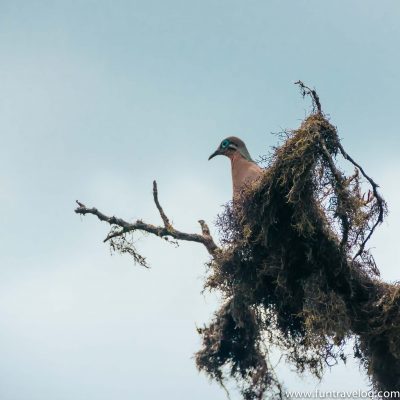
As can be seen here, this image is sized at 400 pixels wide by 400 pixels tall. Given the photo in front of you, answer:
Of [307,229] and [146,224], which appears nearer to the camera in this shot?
[307,229]

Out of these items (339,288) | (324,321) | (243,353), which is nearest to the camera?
(324,321)

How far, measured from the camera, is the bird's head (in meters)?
9.57

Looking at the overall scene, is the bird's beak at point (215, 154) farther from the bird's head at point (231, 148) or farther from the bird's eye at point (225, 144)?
the bird's eye at point (225, 144)

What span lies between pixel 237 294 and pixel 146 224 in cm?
127

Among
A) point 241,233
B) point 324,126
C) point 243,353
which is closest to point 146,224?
point 241,233

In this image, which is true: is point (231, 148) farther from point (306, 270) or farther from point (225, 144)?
point (306, 270)

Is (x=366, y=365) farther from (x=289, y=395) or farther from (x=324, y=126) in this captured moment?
(x=324, y=126)

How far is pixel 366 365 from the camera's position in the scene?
274 inches

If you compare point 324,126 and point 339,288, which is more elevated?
point 324,126

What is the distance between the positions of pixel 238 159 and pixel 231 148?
0.96 feet

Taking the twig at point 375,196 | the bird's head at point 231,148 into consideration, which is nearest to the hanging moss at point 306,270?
the twig at point 375,196

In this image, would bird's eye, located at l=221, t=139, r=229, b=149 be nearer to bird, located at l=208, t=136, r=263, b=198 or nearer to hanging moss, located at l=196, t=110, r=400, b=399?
bird, located at l=208, t=136, r=263, b=198

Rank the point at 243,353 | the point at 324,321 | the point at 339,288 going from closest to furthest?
1. the point at 324,321
2. the point at 339,288
3. the point at 243,353

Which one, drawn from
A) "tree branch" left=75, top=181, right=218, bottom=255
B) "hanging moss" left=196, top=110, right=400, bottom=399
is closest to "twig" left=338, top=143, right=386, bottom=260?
Answer: "hanging moss" left=196, top=110, right=400, bottom=399
